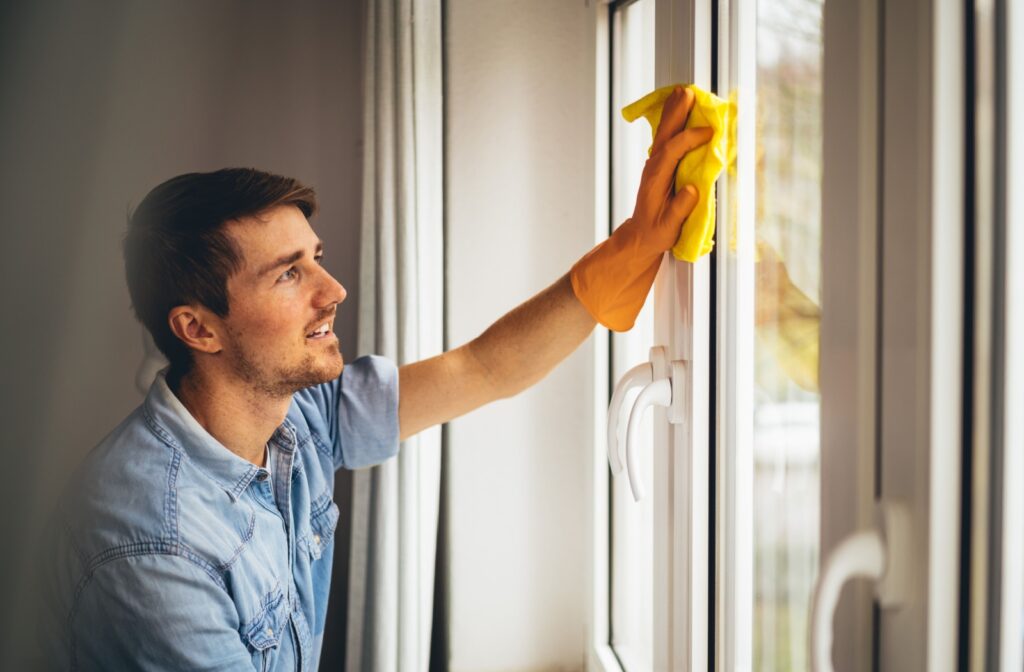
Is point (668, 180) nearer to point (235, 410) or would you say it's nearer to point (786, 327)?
point (786, 327)

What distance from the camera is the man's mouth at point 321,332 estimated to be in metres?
0.87

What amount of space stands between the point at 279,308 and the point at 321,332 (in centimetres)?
7

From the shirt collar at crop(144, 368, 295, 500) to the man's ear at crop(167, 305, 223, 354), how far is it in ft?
0.19

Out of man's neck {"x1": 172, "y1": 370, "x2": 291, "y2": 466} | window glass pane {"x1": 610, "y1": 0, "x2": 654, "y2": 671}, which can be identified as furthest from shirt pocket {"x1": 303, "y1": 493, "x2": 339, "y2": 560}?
window glass pane {"x1": 610, "y1": 0, "x2": 654, "y2": 671}

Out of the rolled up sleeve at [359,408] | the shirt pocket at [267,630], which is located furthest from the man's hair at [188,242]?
the shirt pocket at [267,630]

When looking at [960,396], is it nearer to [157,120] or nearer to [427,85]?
[427,85]

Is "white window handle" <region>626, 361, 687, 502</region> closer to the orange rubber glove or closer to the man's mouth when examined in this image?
the orange rubber glove

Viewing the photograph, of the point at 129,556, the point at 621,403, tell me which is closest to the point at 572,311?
the point at 621,403

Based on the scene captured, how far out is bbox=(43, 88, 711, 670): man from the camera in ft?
2.40

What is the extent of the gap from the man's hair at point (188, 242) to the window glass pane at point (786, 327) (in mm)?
580

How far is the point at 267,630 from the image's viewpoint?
2.73 feet

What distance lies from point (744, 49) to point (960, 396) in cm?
42

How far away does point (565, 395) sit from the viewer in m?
1.17

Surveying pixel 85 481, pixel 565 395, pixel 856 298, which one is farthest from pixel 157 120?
A: pixel 856 298
